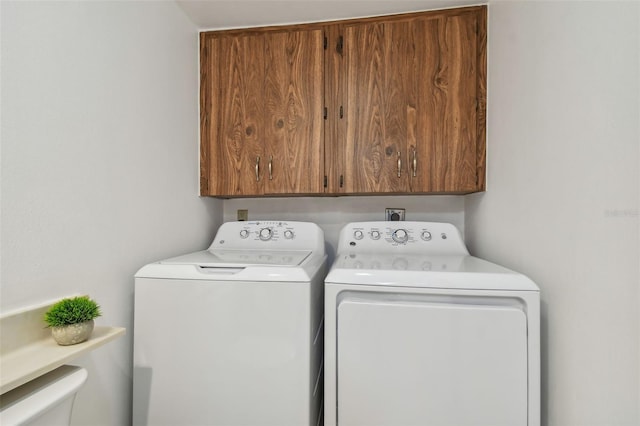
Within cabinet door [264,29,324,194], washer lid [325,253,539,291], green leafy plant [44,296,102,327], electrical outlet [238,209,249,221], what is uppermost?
cabinet door [264,29,324,194]

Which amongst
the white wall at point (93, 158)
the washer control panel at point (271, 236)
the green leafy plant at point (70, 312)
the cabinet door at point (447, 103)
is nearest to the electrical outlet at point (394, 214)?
the cabinet door at point (447, 103)

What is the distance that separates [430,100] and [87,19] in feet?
4.74

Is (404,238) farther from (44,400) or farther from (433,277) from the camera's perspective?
(44,400)

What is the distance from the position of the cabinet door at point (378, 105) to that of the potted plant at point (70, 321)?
46.3 inches

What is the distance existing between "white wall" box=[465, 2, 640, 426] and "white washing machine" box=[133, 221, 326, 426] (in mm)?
788

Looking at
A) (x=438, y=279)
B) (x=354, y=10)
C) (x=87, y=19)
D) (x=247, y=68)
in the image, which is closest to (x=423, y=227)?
(x=438, y=279)

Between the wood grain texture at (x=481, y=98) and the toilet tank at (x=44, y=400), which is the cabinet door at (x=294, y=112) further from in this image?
the toilet tank at (x=44, y=400)

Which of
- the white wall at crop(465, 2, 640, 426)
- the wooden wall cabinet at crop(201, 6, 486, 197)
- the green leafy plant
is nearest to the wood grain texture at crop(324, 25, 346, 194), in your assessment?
the wooden wall cabinet at crop(201, 6, 486, 197)

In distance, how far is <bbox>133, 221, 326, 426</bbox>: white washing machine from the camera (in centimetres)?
98

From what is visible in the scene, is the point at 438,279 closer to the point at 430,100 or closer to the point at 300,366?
the point at 300,366

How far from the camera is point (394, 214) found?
179cm

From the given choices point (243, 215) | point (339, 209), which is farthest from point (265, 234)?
point (339, 209)

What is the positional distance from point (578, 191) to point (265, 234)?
1.33m

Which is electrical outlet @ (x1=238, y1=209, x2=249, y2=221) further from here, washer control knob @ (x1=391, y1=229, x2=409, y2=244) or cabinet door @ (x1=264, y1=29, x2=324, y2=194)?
washer control knob @ (x1=391, y1=229, x2=409, y2=244)
